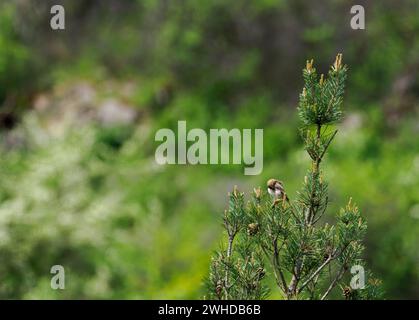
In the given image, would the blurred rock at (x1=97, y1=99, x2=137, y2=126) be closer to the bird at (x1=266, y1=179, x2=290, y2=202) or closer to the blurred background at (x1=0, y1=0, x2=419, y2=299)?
the blurred background at (x1=0, y1=0, x2=419, y2=299)

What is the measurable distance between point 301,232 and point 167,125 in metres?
11.3

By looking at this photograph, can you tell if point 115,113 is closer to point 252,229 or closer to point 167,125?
point 167,125

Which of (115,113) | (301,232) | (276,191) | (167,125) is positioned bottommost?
(301,232)

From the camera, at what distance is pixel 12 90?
50.4ft

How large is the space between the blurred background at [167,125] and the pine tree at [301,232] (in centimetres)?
593

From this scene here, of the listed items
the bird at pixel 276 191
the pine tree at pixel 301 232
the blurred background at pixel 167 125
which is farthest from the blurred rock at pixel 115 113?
the pine tree at pixel 301 232

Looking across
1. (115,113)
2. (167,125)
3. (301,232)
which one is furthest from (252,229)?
(115,113)

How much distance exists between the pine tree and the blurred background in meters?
5.93

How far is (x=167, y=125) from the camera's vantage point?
1430cm

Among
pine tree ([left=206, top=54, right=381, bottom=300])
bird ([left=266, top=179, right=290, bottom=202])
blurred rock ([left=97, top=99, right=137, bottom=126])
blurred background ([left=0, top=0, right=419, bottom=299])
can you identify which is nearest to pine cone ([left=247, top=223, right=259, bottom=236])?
pine tree ([left=206, top=54, right=381, bottom=300])

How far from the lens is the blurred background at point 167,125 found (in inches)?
390

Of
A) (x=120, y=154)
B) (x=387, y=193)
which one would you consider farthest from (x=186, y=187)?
(x=387, y=193)

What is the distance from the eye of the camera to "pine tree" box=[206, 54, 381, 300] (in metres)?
3.11
